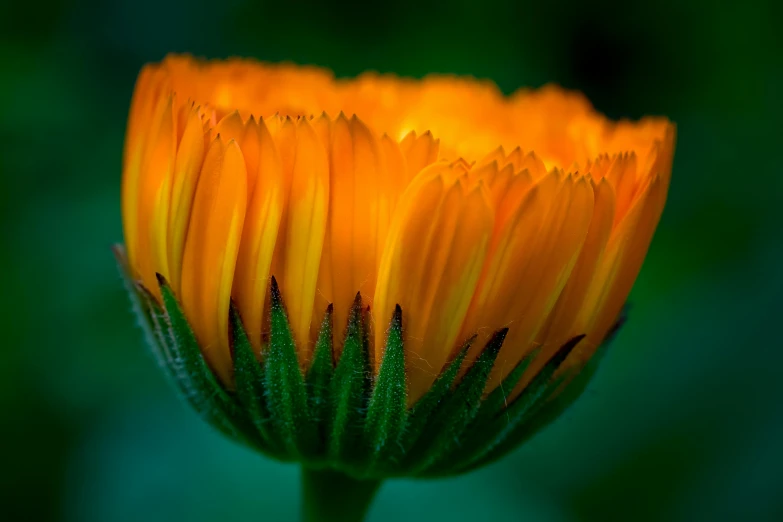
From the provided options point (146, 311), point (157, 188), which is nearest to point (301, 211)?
point (157, 188)

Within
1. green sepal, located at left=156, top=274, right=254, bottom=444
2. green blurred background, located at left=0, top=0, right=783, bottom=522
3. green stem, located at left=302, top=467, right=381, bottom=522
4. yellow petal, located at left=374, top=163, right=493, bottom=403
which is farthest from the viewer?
green blurred background, located at left=0, top=0, right=783, bottom=522

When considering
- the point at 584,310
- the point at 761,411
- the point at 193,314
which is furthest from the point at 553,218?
the point at 761,411

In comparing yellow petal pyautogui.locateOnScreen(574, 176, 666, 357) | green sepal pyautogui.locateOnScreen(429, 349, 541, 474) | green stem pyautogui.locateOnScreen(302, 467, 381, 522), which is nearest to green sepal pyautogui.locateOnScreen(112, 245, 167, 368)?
green stem pyautogui.locateOnScreen(302, 467, 381, 522)

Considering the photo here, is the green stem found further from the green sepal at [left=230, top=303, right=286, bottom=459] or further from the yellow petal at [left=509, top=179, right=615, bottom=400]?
the yellow petal at [left=509, top=179, right=615, bottom=400]

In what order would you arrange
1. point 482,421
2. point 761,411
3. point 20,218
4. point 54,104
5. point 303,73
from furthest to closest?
point 54,104 → point 20,218 → point 761,411 → point 303,73 → point 482,421

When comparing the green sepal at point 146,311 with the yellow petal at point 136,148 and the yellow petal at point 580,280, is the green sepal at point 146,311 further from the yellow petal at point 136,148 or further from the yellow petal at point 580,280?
the yellow petal at point 580,280

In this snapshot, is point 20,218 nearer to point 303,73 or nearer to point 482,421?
point 303,73
